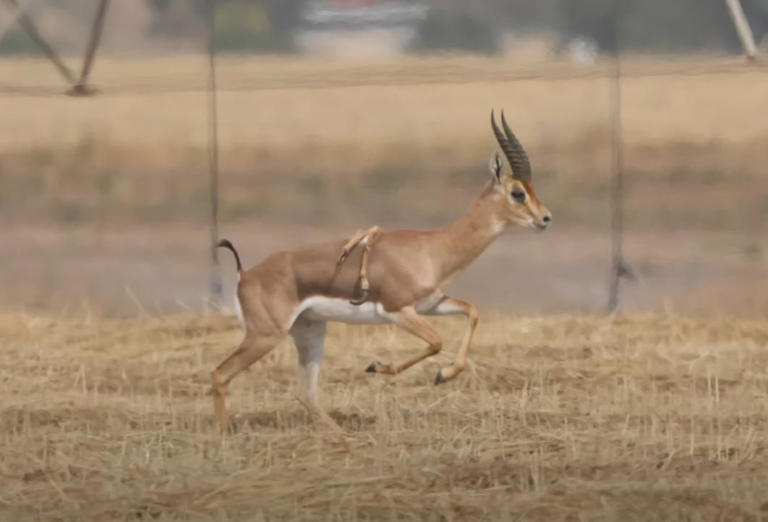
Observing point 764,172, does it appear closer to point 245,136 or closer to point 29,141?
point 245,136

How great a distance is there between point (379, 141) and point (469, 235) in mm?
11479

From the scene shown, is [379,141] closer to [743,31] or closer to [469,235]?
[743,31]

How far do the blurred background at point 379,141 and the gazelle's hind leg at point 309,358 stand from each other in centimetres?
558

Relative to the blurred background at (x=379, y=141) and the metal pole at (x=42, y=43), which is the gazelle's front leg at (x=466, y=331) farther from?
the metal pole at (x=42, y=43)

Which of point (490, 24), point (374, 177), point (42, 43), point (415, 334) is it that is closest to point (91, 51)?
point (42, 43)

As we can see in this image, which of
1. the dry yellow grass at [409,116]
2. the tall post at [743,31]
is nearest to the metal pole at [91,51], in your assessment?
the dry yellow grass at [409,116]

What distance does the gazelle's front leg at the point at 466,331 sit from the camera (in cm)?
1317

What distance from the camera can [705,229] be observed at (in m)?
24.1

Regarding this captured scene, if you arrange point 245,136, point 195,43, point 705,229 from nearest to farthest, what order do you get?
point 195,43
point 705,229
point 245,136

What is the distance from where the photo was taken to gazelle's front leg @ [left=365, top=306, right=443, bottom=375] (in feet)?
43.6

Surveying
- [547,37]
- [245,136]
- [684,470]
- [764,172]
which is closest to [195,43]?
[547,37]

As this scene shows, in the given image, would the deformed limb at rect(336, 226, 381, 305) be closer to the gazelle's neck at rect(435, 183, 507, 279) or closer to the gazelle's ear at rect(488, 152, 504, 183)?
the gazelle's neck at rect(435, 183, 507, 279)

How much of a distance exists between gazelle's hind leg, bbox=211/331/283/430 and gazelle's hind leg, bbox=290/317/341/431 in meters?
0.31

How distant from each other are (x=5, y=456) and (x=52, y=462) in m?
0.35
